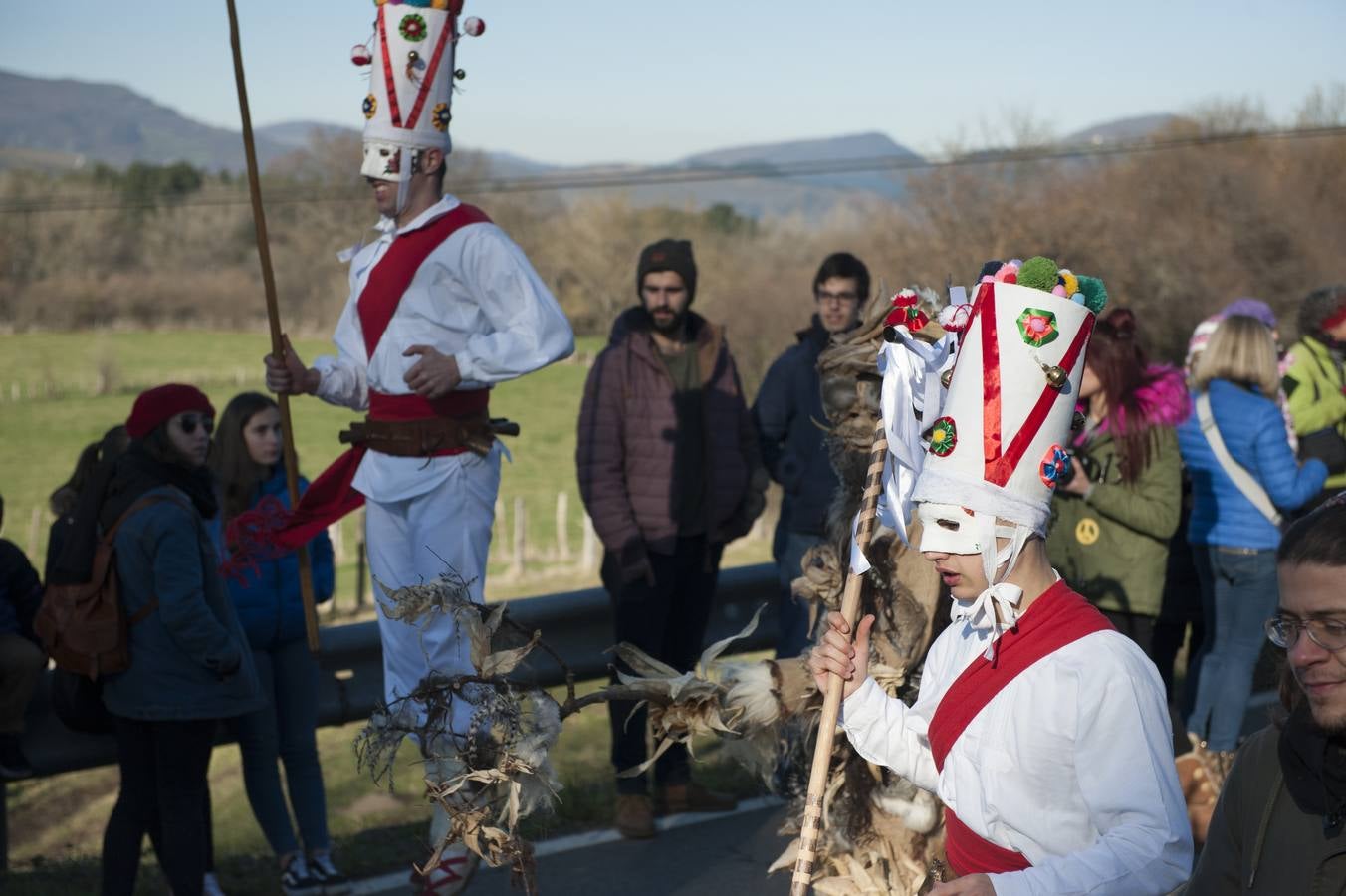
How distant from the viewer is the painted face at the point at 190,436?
523 centimetres

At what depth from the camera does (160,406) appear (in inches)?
204

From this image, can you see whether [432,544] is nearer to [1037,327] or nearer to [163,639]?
[163,639]

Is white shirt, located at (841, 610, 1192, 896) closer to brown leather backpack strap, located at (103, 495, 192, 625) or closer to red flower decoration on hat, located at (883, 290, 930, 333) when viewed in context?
red flower decoration on hat, located at (883, 290, 930, 333)

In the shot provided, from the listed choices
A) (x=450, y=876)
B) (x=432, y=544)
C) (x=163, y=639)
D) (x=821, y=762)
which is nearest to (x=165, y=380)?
(x=163, y=639)

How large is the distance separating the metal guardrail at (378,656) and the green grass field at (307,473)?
507 mm

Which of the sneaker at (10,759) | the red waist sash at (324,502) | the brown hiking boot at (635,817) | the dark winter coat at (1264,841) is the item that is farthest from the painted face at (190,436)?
the dark winter coat at (1264,841)

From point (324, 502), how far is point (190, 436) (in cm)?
51

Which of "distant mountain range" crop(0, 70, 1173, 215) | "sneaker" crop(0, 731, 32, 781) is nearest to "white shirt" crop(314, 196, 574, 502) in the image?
"sneaker" crop(0, 731, 32, 781)

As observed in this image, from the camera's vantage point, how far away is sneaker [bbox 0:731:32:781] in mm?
5492

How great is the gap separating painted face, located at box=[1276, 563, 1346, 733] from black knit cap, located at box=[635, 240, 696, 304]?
4.28 metres

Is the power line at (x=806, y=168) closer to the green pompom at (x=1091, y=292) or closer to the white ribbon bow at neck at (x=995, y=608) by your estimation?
the green pompom at (x=1091, y=292)

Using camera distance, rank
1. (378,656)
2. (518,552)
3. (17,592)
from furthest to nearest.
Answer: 1. (518,552)
2. (378,656)
3. (17,592)

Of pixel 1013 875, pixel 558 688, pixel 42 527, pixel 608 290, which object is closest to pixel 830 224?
pixel 608 290

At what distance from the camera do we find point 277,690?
19.5 ft
